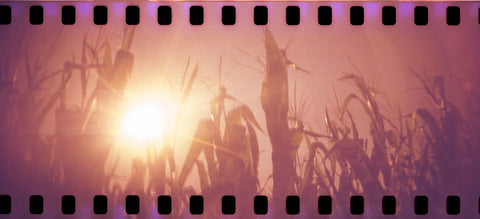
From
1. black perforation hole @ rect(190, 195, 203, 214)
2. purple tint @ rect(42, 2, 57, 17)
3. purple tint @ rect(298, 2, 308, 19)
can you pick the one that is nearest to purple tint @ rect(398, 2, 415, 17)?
purple tint @ rect(298, 2, 308, 19)

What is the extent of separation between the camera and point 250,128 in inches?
33.6

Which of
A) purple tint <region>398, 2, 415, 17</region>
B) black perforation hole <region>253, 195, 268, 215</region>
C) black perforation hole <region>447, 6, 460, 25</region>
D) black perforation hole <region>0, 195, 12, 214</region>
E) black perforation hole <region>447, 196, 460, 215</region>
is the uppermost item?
purple tint <region>398, 2, 415, 17</region>

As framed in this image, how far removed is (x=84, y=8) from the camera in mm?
867

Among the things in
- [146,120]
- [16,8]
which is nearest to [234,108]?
[146,120]

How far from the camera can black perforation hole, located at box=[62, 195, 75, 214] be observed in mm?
858

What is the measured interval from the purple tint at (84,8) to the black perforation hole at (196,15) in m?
0.30

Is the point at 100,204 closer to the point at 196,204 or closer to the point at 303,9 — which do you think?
the point at 196,204

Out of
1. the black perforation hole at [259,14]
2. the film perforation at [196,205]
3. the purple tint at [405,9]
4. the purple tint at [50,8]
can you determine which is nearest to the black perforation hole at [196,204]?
the film perforation at [196,205]

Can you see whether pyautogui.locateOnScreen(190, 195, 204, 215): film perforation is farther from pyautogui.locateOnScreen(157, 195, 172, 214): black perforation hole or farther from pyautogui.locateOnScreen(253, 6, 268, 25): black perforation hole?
pyautogui.locateOnScreen(253, 6, 268, 25): black perforation hole

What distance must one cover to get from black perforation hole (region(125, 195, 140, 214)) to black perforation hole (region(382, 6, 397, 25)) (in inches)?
35.7

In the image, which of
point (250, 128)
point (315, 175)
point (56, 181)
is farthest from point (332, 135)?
point (56, 181)

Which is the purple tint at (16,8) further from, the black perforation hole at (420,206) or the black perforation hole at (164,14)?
the black perforation hole at (420,206)

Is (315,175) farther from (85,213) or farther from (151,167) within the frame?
(85,213)

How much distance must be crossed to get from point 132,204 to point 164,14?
1.88ft
